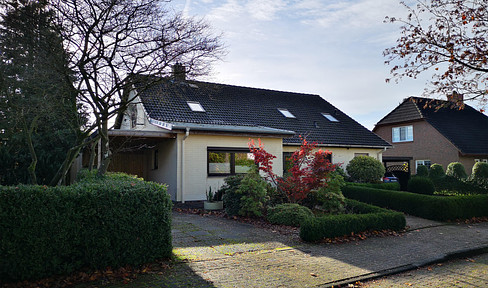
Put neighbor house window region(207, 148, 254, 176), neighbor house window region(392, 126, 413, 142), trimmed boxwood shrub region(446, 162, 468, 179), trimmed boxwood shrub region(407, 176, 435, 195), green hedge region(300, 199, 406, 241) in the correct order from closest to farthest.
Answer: green hedge region(300, 199, 406, 241)
neighbor house window region(207, 148, 254, 176)
trimmed boxwood shrub region(407, 176, 435, 195)
trimmed boxwood shrub region(446, 162, 468, 179)
neighbor house window region(392, 126, 413, 142)

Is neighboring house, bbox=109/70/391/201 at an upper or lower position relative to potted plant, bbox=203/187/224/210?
upper

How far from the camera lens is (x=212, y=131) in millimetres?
12797

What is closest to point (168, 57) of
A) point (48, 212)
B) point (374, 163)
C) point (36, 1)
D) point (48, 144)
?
point (36, 1)

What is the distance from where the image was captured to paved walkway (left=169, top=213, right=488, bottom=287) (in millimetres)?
4930

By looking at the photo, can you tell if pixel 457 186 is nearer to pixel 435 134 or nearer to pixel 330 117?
pixel 330 117

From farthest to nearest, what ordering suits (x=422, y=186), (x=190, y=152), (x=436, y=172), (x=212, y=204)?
(x=436, y=172), (x=422, y=186), (x=190, y=152), (x=212, y=204)

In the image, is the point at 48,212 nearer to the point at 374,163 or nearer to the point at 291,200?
the point at 291,200

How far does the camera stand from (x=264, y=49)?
9.52 m

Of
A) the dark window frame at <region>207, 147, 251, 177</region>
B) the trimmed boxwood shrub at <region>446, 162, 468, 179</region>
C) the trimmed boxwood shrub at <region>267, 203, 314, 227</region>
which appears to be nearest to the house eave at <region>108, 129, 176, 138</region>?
the dark window frame at <region>207, 147, 251, 177</region>

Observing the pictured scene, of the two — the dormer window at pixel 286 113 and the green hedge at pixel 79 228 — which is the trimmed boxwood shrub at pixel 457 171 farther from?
the green hedge at pixel 79 228

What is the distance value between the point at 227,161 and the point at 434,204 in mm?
7291

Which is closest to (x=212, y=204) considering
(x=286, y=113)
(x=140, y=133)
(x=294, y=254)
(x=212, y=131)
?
(x=212, y=131)

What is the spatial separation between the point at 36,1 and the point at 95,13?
103cm

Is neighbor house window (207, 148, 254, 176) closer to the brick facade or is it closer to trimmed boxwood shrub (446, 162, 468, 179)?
trimmed boxwood shrub (446, 162, 468, 179)
